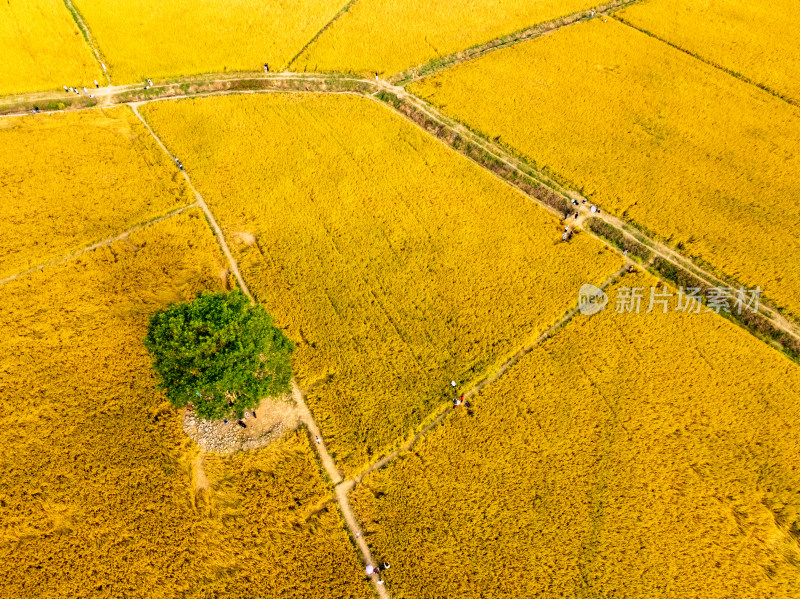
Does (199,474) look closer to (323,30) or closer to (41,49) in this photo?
(323,30)

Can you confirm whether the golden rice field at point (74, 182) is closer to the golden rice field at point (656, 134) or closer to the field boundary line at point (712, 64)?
the golden rice field at point (656, 134)

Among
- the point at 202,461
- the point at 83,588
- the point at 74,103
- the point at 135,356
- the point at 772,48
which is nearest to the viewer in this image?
the point at 83,588

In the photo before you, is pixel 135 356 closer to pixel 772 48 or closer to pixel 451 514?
pixel 451 514

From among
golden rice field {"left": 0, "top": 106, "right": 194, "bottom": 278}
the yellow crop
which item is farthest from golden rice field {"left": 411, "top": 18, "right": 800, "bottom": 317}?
golden rice field {"left": 0, "top": 106, "right": 194, "bottom": 278}

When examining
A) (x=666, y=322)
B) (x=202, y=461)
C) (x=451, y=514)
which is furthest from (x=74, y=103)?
(x=666, y=322)
